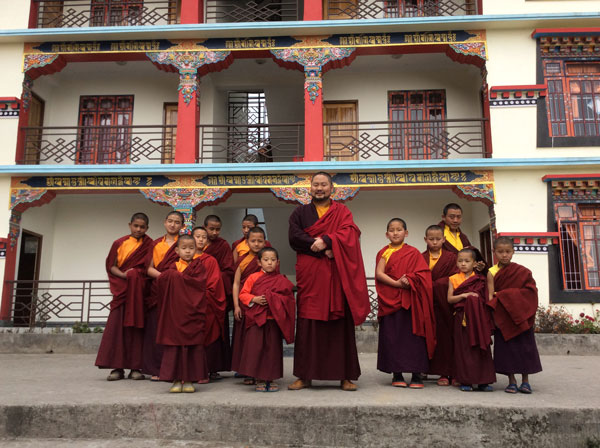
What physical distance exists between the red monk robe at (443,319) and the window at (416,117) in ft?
21.0

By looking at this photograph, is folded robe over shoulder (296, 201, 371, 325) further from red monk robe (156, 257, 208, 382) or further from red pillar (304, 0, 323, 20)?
red pillar (304, 0, 323, 20)

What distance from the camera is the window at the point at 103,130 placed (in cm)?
1162

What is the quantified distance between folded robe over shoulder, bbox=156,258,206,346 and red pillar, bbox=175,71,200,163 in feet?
20.4

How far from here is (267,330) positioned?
14.9 ft

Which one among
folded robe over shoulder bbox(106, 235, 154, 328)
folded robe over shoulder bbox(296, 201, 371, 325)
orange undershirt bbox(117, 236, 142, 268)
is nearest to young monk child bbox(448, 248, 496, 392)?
folded robe over shoulder bbox(296, 201, 371, 325)

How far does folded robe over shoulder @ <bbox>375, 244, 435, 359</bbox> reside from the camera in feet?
15.1

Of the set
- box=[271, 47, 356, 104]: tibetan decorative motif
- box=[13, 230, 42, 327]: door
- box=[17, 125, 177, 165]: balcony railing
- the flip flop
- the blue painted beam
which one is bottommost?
the flip flop

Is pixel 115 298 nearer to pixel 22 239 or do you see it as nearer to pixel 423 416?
pixel 423 416

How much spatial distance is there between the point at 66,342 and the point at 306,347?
5731mm

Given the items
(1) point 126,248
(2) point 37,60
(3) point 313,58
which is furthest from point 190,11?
(1) point 126,248

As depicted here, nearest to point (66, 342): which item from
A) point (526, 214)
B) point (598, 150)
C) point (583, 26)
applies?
point (526, 214)

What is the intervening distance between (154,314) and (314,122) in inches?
235

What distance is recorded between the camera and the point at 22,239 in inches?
439

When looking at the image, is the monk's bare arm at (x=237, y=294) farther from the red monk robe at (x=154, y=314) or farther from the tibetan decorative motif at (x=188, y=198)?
the tibetan decorative motif at (x=188, y=198)
